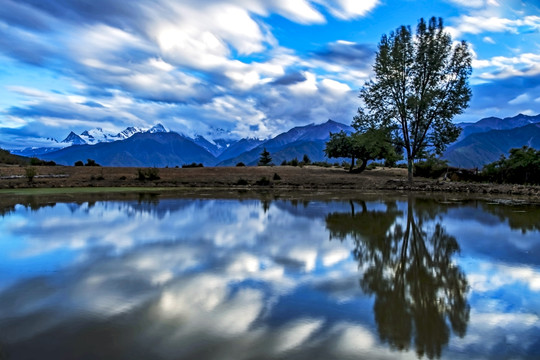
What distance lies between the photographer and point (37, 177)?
130 feet

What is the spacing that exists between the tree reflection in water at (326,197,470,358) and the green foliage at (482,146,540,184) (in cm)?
2378

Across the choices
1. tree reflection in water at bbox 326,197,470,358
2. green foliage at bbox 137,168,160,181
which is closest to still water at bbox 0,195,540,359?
tree reflection in water at bbox 326,197,470,358

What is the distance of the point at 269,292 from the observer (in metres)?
6.67

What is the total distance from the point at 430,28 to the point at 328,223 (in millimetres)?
28456

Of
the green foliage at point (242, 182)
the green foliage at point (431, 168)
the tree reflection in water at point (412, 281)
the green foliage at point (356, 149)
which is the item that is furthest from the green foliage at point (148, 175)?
the tree reflection in water at point (412, 281)

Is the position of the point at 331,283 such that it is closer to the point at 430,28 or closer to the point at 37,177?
the point at 430,28

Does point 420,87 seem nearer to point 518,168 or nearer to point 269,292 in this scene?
point 518,168

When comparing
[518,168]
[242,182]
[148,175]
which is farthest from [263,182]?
[518,168]

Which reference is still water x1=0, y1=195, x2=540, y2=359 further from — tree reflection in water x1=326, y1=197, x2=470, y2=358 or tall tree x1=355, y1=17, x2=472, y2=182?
tall tree x1=355, y1=17, x2=472, y2=182

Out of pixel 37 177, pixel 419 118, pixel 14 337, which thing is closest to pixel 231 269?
pixel 14 337

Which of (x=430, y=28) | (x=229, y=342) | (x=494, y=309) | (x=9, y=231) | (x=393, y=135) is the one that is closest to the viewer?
(x=229, y=342)

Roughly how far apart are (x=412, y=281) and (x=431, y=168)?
1584 inches

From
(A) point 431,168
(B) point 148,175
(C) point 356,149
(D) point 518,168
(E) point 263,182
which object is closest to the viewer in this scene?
(D) point 518,168

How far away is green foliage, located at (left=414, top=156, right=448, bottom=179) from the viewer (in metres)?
41.3
